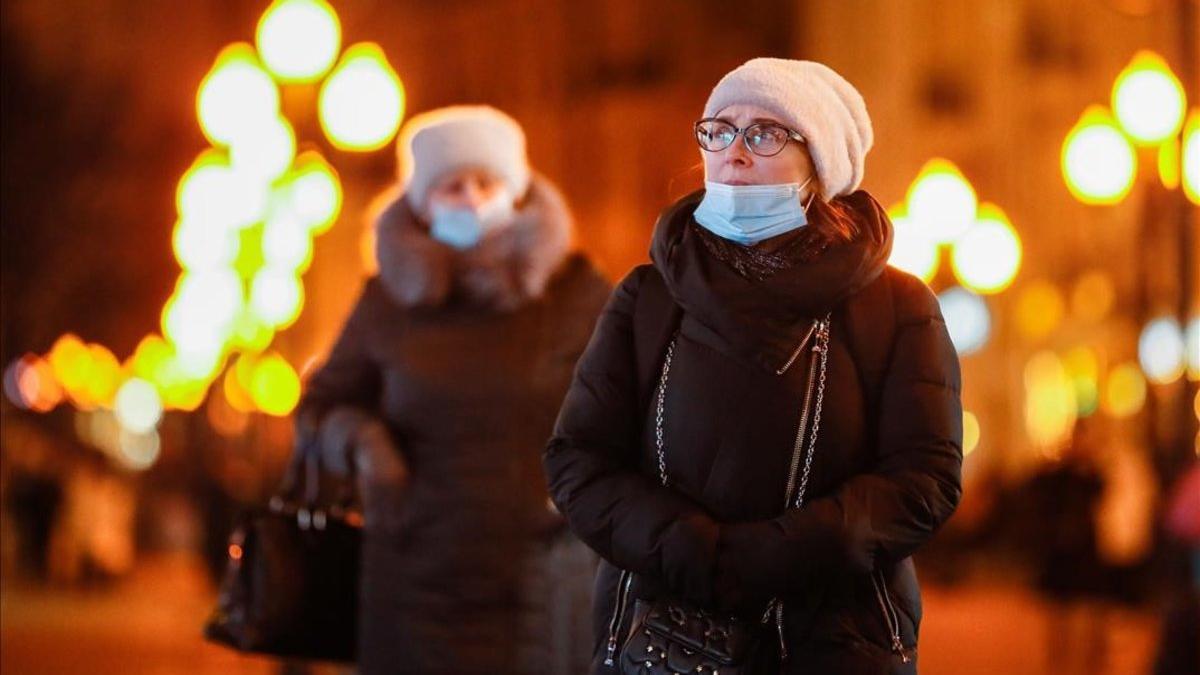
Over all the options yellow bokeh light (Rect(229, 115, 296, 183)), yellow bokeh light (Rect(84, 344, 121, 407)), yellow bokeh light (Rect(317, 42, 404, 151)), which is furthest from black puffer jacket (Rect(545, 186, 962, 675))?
yellow bokeh light (Rect(84, 344, 121, 407))

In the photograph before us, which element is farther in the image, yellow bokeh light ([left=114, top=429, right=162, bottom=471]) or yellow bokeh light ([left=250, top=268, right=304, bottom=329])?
yellow bokeh light ([left=114, top=429, right=162, bottom=471])

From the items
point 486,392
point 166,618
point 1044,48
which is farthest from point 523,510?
point 1044,48

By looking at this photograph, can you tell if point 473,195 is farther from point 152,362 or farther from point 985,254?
point 152,362

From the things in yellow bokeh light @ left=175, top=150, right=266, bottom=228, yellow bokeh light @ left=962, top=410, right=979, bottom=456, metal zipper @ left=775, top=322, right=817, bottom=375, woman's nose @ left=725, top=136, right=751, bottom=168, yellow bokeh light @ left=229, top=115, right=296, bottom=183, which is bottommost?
yellow bokeh light @ left=962, top=410, right=979, bottom=456

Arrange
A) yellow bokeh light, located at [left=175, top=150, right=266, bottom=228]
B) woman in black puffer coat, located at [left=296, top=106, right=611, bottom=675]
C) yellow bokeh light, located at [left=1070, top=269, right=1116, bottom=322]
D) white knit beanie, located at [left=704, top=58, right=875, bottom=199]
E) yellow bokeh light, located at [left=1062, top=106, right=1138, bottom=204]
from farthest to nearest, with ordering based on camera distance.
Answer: yellow bokeh light, located at [left=1070, top=269, right=1116, bottom=322] → yellow bokeh light, located at [left=175, top=150, right=266, bottom=228] → yellow bokeh light, located at [left=1062, top=106, right=1138, bottom=204] → woman in black puffer coat, located at [left=296, top=106, right=611, bottom=675] → white knit beanie, located at [left=704, top=58, right=875, bottom=199]

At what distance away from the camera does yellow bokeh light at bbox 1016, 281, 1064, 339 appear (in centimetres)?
5244

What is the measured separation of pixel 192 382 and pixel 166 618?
151 feet

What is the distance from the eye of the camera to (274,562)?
7285 millimetres

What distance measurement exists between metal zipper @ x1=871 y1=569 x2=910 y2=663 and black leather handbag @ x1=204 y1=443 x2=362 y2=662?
3097 millimetres

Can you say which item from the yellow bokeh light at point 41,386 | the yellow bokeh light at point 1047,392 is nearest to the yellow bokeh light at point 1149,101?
the yellow bokeh light at point 1047,392

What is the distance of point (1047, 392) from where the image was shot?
190 ft

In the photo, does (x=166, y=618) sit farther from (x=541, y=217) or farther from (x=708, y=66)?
(x=708, y=66)

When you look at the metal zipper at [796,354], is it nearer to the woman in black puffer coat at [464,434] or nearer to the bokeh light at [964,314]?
the woman in black puffer coat at [464,434]

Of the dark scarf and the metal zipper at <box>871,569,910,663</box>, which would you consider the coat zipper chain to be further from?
the metal zipper at <box>871,569,910,663</box>
